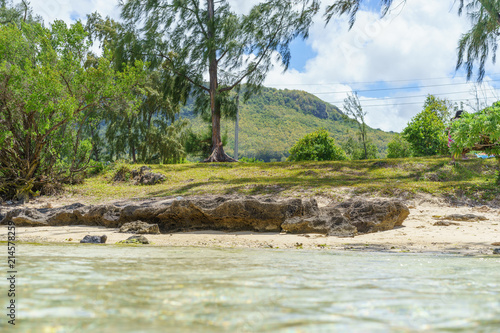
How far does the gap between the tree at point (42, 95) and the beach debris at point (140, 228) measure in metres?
6.21

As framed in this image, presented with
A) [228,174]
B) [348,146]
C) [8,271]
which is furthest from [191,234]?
[348,146]

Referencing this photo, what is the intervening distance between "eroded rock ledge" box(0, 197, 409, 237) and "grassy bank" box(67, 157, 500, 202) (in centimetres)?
351

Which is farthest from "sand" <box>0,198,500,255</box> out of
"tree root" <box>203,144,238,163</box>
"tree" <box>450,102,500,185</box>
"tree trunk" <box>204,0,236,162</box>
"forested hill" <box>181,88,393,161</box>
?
"forested hill" <box>181,88,393,161</box>

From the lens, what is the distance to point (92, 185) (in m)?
14.7

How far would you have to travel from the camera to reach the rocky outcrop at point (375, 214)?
20.7 ft

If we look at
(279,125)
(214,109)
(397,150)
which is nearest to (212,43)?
(214,109)

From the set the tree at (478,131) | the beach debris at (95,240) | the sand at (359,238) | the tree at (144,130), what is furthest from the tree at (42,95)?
the tree at (144,130)

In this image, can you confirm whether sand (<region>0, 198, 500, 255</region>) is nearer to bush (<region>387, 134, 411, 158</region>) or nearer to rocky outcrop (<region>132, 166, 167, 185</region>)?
rocky outcrop (<region>132, 166, 167, 185</region>)

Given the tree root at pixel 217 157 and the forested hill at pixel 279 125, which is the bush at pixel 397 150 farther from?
the forested hill at pixel 279 125

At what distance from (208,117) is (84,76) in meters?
12.0

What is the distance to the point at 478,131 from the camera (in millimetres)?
7582

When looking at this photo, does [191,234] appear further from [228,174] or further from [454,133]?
[228,174]

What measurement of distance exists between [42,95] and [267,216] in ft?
27.5

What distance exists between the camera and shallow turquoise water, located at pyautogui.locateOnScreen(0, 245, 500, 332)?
3.72 ft
